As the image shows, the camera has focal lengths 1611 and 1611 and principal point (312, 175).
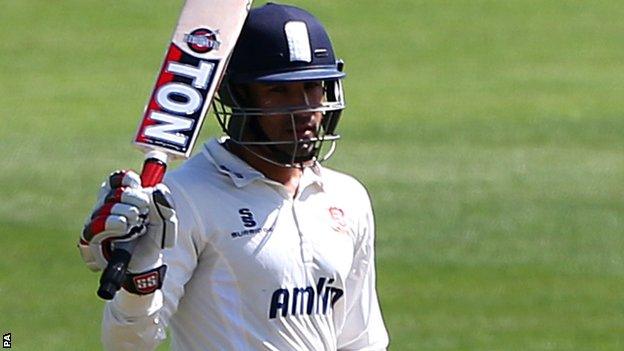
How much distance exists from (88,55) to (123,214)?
604 inches

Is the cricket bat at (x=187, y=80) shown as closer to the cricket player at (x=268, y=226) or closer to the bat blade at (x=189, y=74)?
the bat blade at (x=189, y=74)

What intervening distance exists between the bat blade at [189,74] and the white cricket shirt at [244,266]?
14 centimetres

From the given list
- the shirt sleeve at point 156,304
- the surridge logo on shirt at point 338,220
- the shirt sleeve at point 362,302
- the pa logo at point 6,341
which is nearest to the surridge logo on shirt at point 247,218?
the shirt sleeve at point 156,304

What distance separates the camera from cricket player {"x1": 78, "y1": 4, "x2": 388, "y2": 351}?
4.23m

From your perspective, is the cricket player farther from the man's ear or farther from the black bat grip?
the black bat grip

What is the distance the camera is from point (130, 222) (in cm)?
371

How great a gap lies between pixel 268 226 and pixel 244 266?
143mm

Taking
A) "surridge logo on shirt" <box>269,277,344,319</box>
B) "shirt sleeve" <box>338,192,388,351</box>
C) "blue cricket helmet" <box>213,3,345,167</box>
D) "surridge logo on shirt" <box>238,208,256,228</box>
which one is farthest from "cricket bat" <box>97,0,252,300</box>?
"shirt sleeve" <box>338,192,388,351</box>

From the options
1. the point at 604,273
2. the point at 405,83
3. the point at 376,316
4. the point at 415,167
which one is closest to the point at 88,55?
the point at 405,83

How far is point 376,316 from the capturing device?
4.68 meters

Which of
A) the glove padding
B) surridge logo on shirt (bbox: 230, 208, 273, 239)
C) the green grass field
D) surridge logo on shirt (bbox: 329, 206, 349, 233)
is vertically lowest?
the green grass field

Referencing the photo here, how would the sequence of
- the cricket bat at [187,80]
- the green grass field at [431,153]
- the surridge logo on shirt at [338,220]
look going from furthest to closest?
the green grass field at [431,153] < the surridge logo on shirt at [338,220] < the cricket bat at [187,80]

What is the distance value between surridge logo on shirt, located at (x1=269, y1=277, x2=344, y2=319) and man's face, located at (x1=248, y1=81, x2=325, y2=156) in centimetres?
37

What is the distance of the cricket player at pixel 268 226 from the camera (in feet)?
13.9
